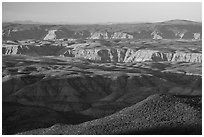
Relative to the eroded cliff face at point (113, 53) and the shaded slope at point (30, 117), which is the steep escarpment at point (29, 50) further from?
the shaded slope at point (30, 117)

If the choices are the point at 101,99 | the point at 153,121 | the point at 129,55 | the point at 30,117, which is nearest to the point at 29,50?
A: the point at 129,55

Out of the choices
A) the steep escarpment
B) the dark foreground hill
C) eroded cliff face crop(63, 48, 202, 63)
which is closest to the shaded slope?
the dark foreground hill

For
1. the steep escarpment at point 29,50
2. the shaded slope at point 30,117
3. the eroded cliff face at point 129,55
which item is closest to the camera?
the shaded slope at point 30,117

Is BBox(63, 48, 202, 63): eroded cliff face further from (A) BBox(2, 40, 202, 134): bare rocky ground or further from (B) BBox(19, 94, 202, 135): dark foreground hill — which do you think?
(B) BBox(19, 94, 202, 135): dark foreground hill

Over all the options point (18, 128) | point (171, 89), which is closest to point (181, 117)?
point (18, 128)

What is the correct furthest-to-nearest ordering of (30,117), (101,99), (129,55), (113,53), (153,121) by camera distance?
(113,53), (129,55), (101,99), (30,117), (153,121)

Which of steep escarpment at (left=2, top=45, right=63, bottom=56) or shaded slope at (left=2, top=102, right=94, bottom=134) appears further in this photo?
steep escarpment at (left=2, top=45, right=63, bottom=56)

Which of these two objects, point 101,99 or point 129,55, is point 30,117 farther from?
point 129,55

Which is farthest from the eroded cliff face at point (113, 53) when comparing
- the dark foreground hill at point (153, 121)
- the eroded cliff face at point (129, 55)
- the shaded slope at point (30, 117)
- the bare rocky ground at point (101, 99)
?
the dark foreground hill at point (153, 121)
